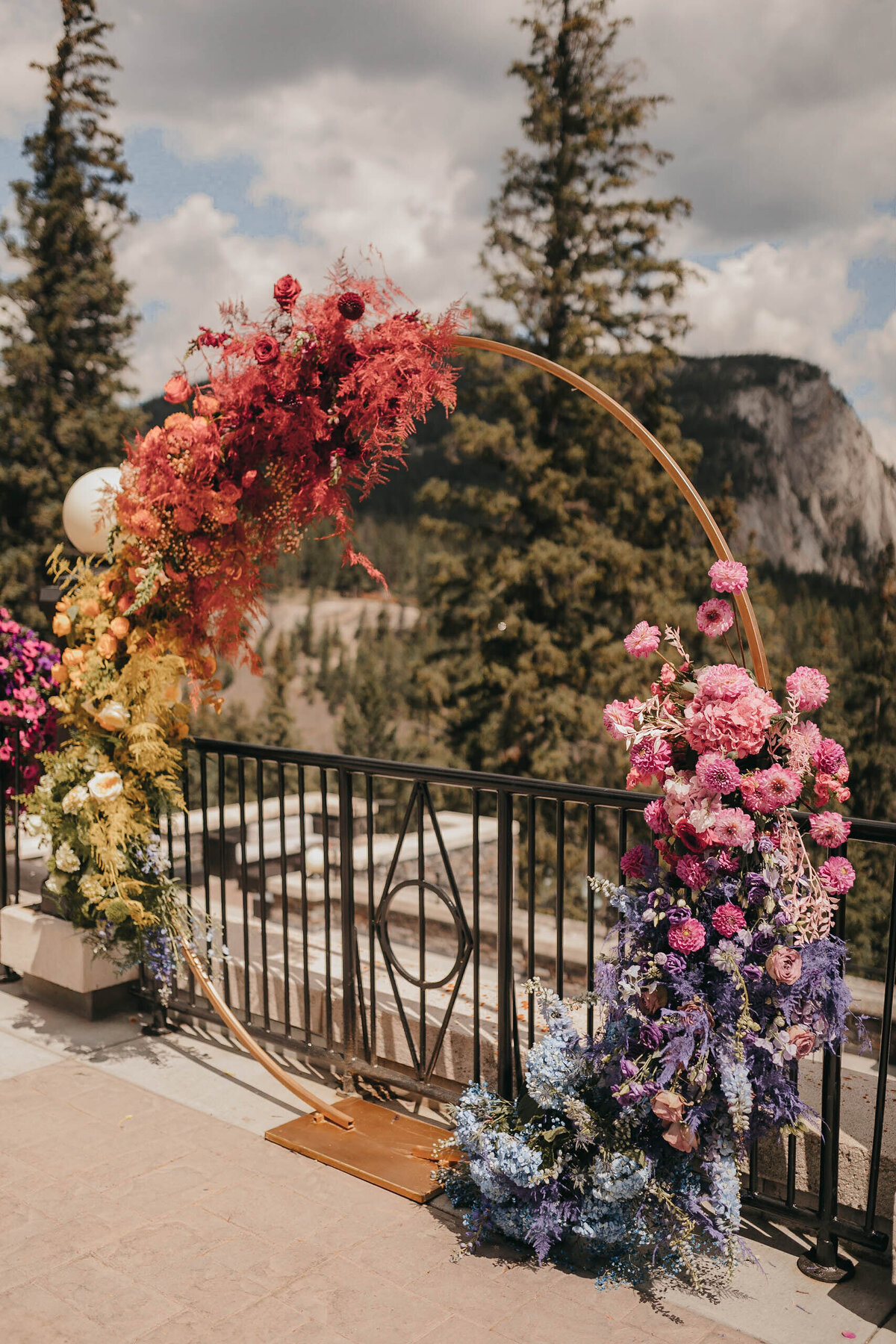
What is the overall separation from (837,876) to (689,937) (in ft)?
1.23

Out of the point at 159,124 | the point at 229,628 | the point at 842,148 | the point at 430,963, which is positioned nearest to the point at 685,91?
the point at 842,148

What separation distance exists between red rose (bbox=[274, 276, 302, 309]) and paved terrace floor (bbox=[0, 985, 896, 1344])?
8.89 ft

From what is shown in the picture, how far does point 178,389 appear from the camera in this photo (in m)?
3.71

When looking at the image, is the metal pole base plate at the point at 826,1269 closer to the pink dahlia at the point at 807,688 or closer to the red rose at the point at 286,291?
the pink dahlia at the point at 807,688

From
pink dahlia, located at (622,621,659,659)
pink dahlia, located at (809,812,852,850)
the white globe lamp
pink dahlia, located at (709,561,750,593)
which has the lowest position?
pink dahlia, located at (809,812,852,850)

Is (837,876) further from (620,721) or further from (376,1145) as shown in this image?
(376,1145)

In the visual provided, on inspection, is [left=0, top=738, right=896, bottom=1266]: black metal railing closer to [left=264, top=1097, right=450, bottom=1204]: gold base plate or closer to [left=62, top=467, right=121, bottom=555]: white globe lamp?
[left=264, top=1097, right=450, bottom=1204]: gold base plate

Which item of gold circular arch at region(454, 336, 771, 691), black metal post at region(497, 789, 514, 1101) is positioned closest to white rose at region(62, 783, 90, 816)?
black metal post at region(497, 789, 514, 1101)

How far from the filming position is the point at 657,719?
8.56ft

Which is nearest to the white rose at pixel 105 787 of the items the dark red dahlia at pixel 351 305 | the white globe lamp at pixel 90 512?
the white globe lamp at pixel 90 512

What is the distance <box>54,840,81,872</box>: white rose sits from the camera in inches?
155

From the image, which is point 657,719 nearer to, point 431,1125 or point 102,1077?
point 431,1125

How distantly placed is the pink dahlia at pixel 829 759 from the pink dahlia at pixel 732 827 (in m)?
0.24

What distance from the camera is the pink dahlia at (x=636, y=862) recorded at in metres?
2.65
